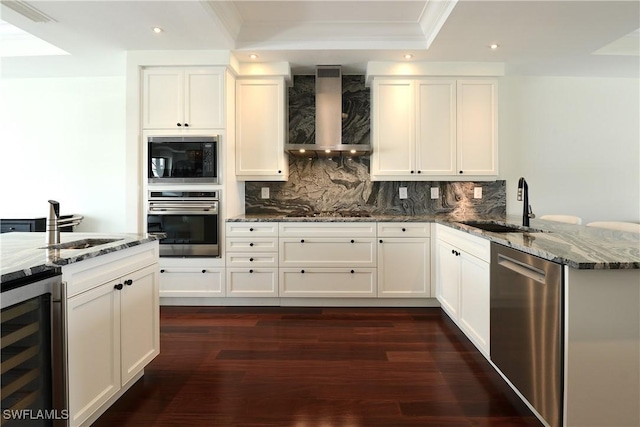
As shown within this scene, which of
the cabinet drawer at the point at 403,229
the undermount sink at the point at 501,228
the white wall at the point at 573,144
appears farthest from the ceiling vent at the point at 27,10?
the white wall at the point at 573,144

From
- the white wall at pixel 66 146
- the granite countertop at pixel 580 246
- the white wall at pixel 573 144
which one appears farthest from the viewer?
the white wall at pixel 66 146

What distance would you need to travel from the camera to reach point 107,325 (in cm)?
160

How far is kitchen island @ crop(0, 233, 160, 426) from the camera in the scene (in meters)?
1.34

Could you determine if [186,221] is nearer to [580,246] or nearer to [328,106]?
[328,106]

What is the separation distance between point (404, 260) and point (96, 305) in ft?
8.26

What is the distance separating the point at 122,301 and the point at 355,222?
2079 mm

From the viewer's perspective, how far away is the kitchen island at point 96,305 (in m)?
Answer: 1.34

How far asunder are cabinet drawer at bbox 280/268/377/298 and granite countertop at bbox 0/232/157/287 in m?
1.58

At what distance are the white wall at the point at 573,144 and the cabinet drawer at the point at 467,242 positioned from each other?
1362 millimetres

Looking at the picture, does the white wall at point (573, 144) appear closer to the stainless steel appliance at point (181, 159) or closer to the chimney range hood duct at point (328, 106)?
the chimney range hood duct at point (328, 106)

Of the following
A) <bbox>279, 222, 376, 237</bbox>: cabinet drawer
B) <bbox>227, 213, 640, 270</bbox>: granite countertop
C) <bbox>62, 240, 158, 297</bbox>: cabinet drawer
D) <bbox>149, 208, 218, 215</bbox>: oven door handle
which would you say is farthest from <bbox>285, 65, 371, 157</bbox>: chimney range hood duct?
<bbox>62, 240, 158, 297</bbox>: cabinet drawer

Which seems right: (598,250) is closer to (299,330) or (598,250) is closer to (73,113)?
(299,330)

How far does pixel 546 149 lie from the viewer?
385cm

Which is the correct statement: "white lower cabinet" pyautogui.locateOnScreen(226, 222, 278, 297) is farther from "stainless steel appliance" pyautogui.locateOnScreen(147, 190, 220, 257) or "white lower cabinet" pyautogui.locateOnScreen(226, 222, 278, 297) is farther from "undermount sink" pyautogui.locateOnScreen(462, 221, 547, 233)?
"undermount sink" pyautogui.locateOnScreen(462, 221, 547, 233)
